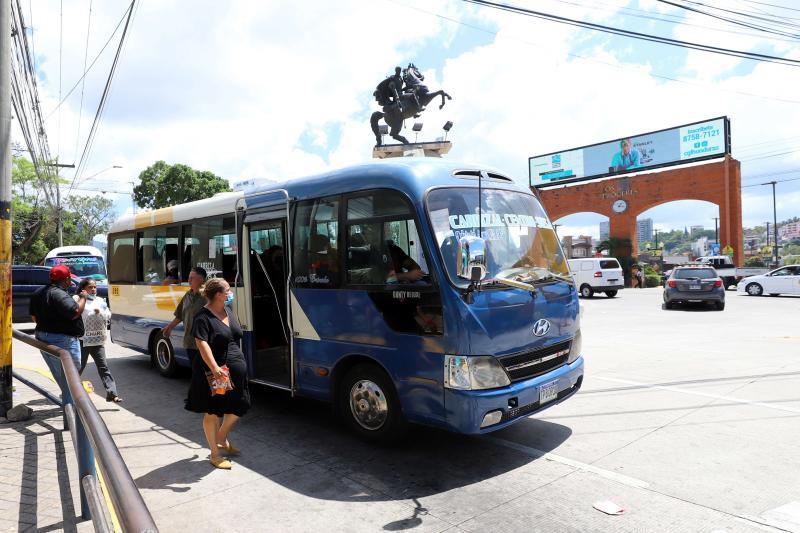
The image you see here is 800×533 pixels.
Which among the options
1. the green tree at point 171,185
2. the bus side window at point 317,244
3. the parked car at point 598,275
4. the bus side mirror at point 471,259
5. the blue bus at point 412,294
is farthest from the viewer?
the green tree at point 171,185

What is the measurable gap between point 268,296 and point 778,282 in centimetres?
2545

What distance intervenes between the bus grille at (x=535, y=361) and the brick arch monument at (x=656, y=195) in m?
35.4

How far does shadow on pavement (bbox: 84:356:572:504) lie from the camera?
14.7ft

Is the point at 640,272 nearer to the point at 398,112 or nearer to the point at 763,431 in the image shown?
the point at 398,112

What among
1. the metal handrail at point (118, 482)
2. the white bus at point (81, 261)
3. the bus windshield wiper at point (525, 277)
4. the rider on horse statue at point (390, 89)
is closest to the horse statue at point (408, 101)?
the rider on horse statue at point (390, 89)

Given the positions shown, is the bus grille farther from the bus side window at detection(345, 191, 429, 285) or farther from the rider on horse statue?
the rider on horse statue

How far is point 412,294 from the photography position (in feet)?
16.0

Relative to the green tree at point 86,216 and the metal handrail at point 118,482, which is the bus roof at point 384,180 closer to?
the metal handrail at point 118,482

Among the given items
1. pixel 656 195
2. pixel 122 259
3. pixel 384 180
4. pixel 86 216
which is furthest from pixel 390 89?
pixel 86 216

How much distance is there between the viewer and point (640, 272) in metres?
37.8

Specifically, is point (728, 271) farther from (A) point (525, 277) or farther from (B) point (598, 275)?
(A) point (525, 277)

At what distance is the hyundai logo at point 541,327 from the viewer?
5.03 meters

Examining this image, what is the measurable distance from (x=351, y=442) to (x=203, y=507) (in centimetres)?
169

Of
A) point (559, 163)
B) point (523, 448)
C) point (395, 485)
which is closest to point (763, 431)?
point (523, 448)
